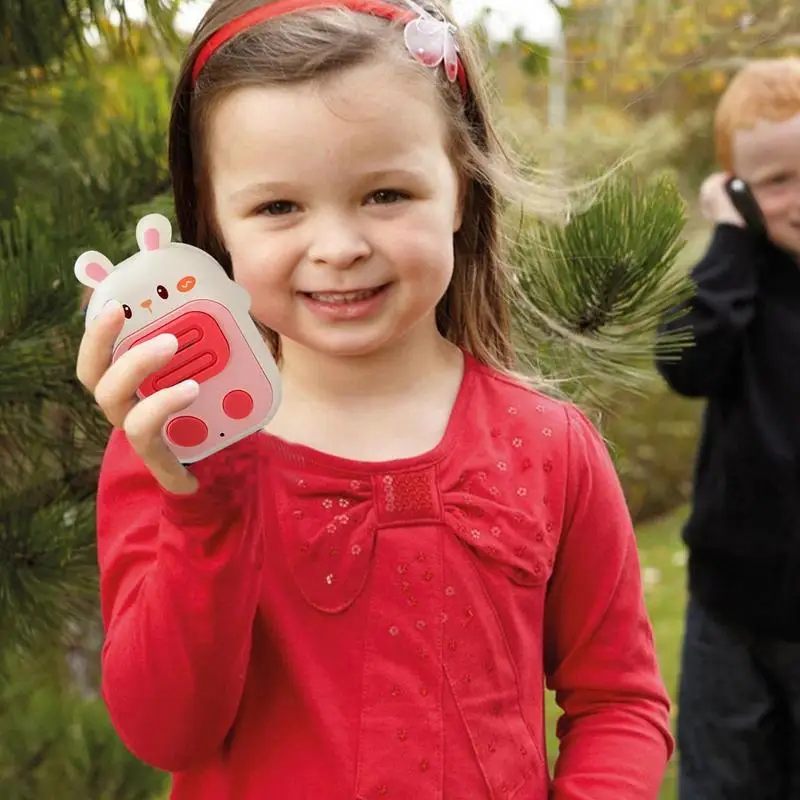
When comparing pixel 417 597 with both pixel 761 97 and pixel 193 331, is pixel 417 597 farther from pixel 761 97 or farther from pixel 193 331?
pixel 761 97

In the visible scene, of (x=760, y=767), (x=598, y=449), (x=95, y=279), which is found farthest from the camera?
(x=760, y=767)

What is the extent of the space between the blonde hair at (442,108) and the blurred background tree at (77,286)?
6cm

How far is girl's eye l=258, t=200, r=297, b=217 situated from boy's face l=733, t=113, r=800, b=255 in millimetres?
1185

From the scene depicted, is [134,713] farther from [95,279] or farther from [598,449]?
[598,449]

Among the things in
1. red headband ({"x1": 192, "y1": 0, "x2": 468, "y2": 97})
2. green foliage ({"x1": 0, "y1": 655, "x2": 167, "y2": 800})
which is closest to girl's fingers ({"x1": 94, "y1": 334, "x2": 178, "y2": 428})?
red headband ({"x1": 192, "y1": 0, "x2": 468, "y2": 97})

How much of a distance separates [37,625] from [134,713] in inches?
14.5

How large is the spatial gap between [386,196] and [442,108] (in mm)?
94

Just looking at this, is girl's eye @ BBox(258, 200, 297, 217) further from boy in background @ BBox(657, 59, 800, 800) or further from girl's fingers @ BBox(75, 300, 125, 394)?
boy in background @ BBox(657, 59, 800, 800)

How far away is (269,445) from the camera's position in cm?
86

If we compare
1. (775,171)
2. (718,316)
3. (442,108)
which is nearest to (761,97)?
(775,171)

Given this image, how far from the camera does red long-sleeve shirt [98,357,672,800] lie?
0.75 m

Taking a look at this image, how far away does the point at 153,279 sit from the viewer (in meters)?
0.73

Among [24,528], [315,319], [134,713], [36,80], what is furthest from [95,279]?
[36,80]

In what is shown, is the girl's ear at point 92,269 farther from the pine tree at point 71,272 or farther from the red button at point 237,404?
the pine tree at point 71,272
